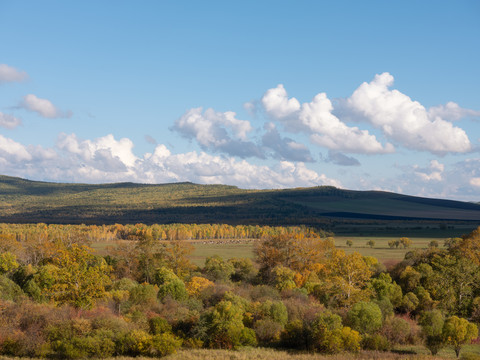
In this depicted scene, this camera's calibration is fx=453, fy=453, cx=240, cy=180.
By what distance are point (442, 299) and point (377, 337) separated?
21964mm

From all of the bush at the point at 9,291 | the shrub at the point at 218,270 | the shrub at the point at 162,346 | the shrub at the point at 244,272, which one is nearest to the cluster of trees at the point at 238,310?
the shrub at the point at 162,346

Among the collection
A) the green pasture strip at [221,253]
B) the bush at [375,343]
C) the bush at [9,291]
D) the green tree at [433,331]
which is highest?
the green tree at [433,331]

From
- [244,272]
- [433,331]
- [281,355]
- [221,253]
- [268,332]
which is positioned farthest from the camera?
[221,253]

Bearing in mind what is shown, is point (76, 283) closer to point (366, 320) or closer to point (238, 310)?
point (238, 310)

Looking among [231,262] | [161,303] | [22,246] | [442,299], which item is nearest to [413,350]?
[442,299]

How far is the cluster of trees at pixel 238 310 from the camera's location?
4469 centimetres

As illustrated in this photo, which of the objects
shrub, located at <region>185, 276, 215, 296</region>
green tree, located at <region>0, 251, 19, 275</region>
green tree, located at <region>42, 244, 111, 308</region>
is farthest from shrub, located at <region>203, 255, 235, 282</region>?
green tree, located at <region>0, 251, 19, 275</region>

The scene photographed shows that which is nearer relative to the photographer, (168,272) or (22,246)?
(168,272)

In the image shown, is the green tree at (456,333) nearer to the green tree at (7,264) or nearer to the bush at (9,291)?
the bush at (9,291)

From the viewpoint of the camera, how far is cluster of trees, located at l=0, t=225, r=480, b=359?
44.7 m

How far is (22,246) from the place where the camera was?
105 meters

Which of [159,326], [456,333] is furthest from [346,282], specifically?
[159,326]

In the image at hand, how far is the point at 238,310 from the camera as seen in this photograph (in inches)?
1996

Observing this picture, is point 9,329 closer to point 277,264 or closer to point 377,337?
point 377,337
